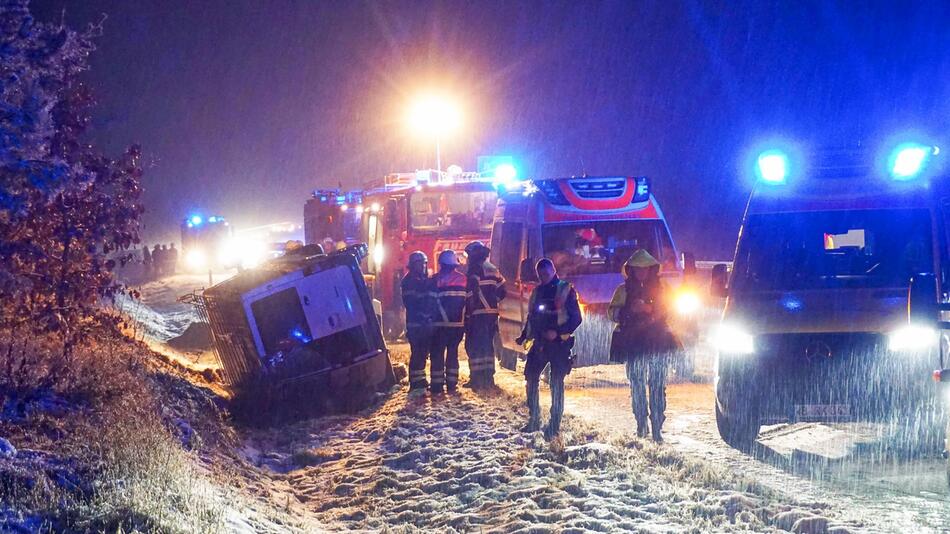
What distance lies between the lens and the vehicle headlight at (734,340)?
7.81 meters

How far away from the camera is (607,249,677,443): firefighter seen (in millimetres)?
8258

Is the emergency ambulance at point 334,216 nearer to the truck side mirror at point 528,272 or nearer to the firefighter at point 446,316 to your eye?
the firefighter at point 446,316

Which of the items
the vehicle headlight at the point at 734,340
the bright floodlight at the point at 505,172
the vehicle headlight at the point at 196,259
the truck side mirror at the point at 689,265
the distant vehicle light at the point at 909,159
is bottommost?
the vehicle headlight at the point at 196,259

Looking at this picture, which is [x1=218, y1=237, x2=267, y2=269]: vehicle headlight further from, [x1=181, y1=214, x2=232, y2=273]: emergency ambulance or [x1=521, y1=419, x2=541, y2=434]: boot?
[x1=521, y1=419, x2=541, y2=434]: boot

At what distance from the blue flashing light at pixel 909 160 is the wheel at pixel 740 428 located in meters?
2.67

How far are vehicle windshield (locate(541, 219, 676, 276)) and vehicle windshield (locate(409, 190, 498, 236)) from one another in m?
4.03

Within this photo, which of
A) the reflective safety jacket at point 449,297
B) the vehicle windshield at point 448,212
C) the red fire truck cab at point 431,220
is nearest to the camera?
the reflective safety jacket at point 449,297

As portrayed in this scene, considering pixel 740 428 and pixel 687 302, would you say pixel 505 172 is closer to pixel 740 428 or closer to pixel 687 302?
pixel 687 302

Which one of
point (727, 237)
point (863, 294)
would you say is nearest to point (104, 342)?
point (863, 294)

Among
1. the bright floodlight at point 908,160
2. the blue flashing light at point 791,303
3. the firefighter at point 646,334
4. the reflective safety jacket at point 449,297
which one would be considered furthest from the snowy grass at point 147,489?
the bright floodlight at point 908,160

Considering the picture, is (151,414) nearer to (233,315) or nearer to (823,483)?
(233,315)

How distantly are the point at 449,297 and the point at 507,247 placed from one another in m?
2.19

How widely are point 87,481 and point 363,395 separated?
5.48 m

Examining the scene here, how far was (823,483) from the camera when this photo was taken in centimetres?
691
